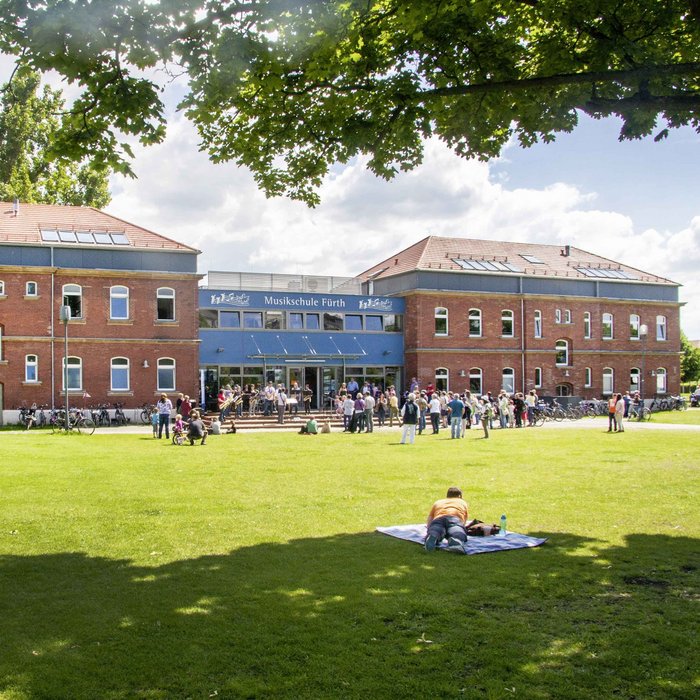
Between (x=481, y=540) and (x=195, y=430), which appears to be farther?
(x=195, y=430)

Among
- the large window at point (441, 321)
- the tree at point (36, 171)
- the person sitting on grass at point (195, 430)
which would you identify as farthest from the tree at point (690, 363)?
the person sitting on grass at point (195, 430)

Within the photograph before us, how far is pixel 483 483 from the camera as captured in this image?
15.4 meters

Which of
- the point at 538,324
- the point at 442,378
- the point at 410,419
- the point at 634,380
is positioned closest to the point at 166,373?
the point at 442,378

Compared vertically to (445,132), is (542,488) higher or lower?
lower

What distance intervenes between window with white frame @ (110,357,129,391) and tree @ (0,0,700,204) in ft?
82.9

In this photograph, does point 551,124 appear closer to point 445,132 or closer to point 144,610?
point 445,132

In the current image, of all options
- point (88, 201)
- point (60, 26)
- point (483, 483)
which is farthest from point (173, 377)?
point (60, 26)

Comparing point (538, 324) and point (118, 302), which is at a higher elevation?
point (118, 302)

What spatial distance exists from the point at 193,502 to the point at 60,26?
25.5 feet

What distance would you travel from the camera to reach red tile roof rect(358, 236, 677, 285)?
1748 inches

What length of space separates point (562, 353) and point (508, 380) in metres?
4.41

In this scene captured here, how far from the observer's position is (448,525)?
9.87 metres

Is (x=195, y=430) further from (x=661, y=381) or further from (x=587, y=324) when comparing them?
(x=661, y=381)

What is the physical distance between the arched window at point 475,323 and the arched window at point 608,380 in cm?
998
